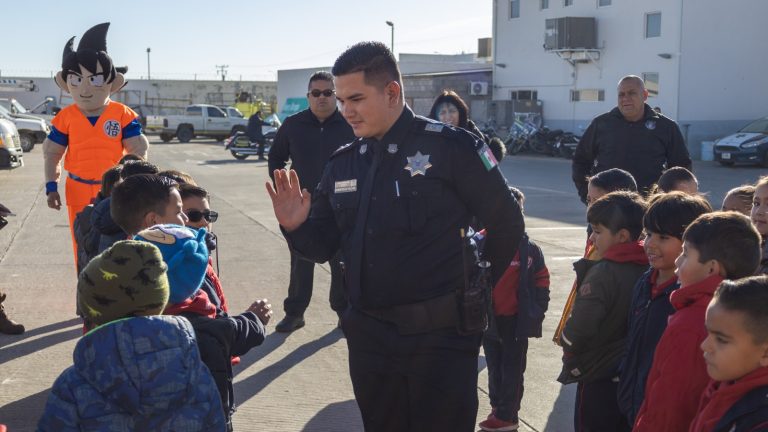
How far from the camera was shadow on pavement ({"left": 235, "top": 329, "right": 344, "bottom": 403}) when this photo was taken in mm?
5410

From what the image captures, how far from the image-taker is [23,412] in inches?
195

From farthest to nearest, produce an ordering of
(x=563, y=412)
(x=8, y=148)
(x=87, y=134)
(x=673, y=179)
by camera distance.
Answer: (x=8, y=148), (x=87, y=134), (x=673, y=179), (x=563, y=412)

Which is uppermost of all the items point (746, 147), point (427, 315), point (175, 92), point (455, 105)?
point (175, 92)

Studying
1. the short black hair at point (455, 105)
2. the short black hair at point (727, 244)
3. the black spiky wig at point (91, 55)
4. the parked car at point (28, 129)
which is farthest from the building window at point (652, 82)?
the short black hair at point (727, 244)

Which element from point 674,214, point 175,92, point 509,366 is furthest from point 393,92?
point 175,92

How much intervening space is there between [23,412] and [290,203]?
2.63 m

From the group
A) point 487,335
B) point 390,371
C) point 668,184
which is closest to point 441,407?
point 390,371

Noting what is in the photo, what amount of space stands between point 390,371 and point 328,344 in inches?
128

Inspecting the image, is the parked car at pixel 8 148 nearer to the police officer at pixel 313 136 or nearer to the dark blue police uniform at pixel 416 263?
the police officer at pixel 313 136

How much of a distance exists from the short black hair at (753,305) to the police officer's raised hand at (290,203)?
1.59 metres

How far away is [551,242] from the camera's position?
11195 millimetres

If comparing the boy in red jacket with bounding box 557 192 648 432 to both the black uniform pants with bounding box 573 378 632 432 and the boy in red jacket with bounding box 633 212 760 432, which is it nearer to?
the black uniform pants with bounding box 573 378 632 432

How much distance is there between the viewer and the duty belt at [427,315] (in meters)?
3.15

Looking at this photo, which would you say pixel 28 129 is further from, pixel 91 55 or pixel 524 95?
pixel 91 55
